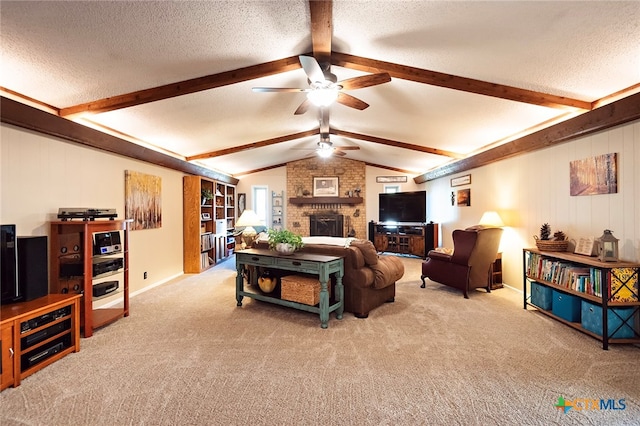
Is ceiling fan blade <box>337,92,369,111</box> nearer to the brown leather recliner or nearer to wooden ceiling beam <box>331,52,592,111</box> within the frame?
wooden ceiling beam <box>331,52,592,111</box>

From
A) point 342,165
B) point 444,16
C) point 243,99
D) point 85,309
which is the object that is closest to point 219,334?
point 85,309

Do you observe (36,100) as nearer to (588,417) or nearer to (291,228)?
(588,417)

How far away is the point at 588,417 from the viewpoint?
1617 millimetres

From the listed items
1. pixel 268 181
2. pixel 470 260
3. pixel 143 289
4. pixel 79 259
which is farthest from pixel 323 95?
pixel 268 181

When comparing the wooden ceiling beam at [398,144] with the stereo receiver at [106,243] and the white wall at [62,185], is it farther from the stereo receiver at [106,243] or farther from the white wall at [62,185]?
the stereo receiver at [106,243]

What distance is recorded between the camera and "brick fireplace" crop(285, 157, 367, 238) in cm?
834

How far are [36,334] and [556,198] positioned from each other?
17.7 ft

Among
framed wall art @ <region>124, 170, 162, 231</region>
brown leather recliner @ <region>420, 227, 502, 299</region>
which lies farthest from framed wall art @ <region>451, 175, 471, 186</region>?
framed wall art @ <region>124, 170, 162, 231</region>

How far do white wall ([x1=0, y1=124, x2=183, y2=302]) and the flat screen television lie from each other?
5510mm

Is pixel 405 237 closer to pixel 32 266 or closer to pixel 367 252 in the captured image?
pixel 367 252

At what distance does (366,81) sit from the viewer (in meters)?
2.71

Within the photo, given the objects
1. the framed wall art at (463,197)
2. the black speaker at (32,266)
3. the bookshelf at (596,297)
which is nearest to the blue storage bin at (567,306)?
the bookshelf at (596,297)

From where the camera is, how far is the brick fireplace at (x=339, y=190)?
8336 mm

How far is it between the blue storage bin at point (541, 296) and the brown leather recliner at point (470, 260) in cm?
67
